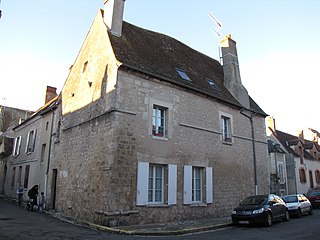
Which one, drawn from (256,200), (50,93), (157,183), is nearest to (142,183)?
(157,183)

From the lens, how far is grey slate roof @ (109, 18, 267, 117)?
11766mm

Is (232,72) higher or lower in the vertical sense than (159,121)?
higher

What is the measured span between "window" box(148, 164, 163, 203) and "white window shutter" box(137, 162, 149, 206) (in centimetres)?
48

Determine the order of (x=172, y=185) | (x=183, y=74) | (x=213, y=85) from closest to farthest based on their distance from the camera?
1. (x=172, y=185)
2. (x=183, y=74)
3. (x=213, y=85)

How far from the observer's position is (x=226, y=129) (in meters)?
14.8

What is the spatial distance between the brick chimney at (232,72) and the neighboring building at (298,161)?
12835 millimetres

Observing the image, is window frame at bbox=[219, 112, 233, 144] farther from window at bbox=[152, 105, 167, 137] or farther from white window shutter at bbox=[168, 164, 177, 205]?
white window shutter at bbox=[168, 164, 177, 205]

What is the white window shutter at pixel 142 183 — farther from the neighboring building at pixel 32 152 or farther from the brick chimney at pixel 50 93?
the brick chimney at pixel 50 93

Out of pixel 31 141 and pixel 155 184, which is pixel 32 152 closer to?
pixel 31 141

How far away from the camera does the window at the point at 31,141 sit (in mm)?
19094

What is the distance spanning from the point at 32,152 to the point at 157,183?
11.3 meters

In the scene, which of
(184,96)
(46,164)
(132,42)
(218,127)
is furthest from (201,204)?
(46,164)

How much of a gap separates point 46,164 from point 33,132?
4.85 metres

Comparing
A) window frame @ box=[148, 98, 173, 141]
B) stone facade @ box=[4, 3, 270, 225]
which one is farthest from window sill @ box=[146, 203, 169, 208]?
window frame @ box=[148, 98, 173, 141]
